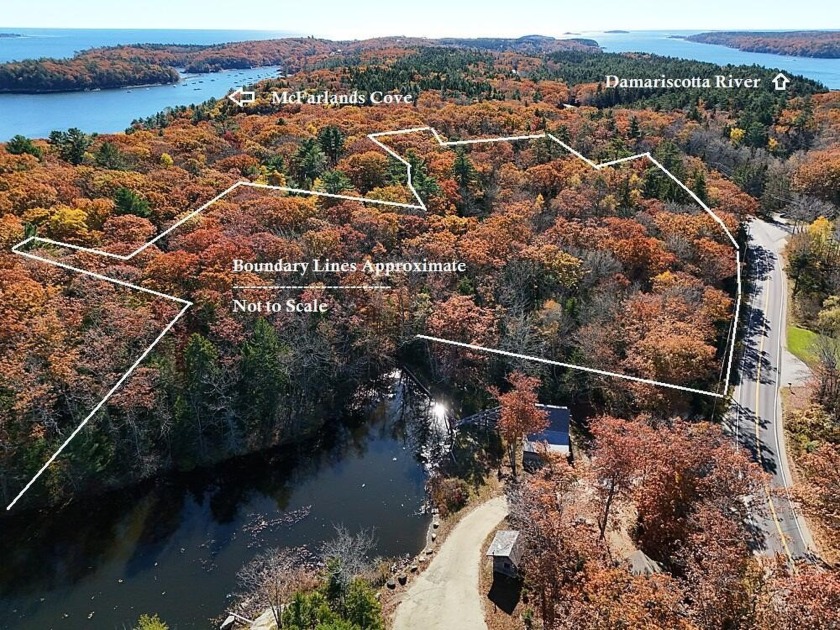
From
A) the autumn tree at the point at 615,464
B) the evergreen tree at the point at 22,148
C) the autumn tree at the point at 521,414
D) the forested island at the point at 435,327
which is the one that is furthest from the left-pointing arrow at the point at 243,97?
the autumn tree at the point at 615,464

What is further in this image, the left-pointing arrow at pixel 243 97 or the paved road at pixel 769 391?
the left-pointing arrow at pixel 243 97

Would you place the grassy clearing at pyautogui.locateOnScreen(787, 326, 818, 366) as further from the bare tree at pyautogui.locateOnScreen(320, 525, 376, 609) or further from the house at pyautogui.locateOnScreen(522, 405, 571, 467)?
the bare tree at pyautogui.locateOnScreen(320, 525, 376, 609)

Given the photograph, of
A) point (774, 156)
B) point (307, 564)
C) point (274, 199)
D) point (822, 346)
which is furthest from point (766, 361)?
point (774, 156)

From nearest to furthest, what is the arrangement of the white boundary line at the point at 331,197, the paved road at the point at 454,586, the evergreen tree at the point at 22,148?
the paved road at the point at 454,586 → the white boundary line at the point at 331,197 → the evergreen tree at the point at 22,148

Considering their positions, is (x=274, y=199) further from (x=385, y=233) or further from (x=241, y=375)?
(x=241, y=375)

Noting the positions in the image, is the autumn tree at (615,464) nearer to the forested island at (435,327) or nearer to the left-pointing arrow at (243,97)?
the forested island at (435,327)

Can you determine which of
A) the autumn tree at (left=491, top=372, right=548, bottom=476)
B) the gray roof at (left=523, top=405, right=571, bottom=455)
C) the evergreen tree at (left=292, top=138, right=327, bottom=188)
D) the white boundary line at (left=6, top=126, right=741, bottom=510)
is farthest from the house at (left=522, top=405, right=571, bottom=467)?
the evergreen tree at (left=292, top=138, right=327, bottom=188)
